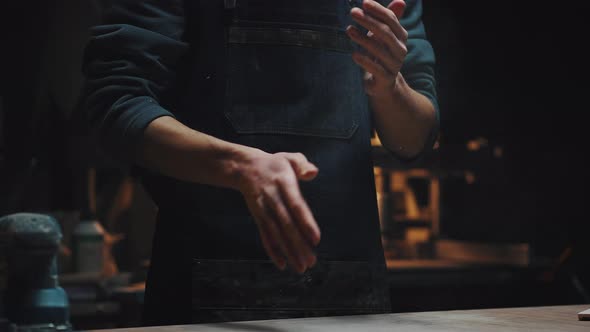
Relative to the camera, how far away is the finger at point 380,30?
125 centimetres

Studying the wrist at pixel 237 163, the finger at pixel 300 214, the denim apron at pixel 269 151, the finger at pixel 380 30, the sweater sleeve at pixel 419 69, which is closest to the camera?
the finger at pixel 300 214

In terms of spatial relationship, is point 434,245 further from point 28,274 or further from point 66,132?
point 28,274

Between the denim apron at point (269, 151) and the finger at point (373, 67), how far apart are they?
0.54ft

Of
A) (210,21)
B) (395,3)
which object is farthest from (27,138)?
(395,3)

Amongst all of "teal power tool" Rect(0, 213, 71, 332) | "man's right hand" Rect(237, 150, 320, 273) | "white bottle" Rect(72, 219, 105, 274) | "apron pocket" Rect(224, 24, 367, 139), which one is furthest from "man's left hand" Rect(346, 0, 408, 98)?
"white bottle" Rect(72, 219, 105, 274)

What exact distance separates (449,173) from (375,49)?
281cm

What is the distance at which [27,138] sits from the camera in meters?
3.11

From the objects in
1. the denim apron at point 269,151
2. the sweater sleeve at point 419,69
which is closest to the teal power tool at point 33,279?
the denim apron at point 269,151

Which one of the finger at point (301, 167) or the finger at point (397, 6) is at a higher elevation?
the finger at point (397, 6)

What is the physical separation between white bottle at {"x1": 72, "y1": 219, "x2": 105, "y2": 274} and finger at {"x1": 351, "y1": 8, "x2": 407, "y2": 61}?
84.3 inches

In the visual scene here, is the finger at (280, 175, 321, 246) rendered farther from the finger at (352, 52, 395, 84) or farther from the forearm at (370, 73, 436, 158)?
the forearm at (370, 73, 436, 158)

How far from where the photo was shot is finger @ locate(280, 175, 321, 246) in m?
1.01

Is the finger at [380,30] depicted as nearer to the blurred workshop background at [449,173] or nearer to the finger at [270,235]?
the finger at [270,235]

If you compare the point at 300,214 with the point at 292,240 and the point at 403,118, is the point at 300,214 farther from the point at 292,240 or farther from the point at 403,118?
the point at 403,118
